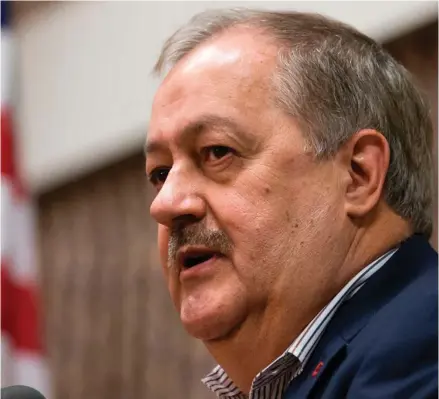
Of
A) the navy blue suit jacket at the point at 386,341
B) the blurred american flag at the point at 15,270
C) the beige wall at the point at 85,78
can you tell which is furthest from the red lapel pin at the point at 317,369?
the beige wall at the point at 85,78

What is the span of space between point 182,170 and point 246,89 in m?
0.16

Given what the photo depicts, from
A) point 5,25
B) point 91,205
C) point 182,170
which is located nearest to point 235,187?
point 182,170

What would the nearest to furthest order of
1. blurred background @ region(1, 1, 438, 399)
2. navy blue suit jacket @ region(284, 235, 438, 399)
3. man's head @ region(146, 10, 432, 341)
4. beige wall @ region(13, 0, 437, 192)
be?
navy blue suit jacket @ region(284, 235, 438, 399)
man's head @ region(146, 10, 432, 341)
blurred background @ region(1, 1, 438, 399)
beige wall @ region(13, 0, 437, 192)

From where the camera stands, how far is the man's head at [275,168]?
120 cm

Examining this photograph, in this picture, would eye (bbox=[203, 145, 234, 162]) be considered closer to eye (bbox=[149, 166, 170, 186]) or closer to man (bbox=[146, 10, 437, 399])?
man (bbox=[146, 10, 437, 399])

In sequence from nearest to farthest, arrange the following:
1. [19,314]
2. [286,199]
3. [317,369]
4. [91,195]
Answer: [317,369] < [286,199] < [19,314] < [91,195]

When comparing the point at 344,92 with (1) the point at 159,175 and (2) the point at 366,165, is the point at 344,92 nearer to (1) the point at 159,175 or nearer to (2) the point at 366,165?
(2) the point at 366,165

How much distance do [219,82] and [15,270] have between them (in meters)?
1.40

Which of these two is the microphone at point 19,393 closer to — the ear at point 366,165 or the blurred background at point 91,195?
the ear at point 366,165

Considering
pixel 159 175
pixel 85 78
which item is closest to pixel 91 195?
pixel 85 78

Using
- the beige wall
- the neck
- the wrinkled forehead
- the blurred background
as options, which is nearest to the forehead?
the wrinkled forehead

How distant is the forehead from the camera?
126 centimetres

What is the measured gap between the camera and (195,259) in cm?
126

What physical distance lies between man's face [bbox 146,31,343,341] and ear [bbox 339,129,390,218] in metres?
0.03
